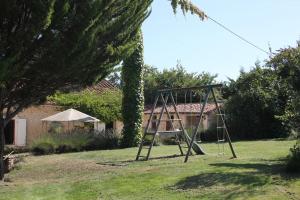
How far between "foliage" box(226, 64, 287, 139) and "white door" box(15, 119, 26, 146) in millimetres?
14722

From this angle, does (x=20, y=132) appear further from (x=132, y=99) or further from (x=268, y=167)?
(x=268, y=167)

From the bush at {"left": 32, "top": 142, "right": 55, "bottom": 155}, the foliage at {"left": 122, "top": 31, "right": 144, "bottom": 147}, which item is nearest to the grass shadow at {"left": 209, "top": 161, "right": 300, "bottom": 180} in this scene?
the bush at {"left": 32, "top": 142, "right": 55, "bottom": 155}

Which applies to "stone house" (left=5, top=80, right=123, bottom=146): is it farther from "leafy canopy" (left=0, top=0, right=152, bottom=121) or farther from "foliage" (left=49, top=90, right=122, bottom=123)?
"leafy canopy" (left=0, top=0, right=152, bottom=121)

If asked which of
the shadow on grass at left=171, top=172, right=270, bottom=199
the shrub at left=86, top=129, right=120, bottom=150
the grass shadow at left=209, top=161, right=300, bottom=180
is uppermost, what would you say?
the shrub at left=86, top=129, right=120, bottom=150

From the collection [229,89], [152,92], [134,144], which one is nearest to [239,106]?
[229,89]

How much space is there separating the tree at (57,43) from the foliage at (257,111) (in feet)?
77.0

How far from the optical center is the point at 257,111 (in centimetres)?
3609

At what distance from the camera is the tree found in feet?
36.8

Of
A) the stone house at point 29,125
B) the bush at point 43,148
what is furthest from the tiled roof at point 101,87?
the bush at point 43,148

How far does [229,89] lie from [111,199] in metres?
34.5

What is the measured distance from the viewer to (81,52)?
39.4 feet

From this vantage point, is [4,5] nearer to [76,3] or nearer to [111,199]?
[76,3]

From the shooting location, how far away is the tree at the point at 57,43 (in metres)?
11.2

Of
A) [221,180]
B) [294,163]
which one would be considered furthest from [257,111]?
[221,180]
